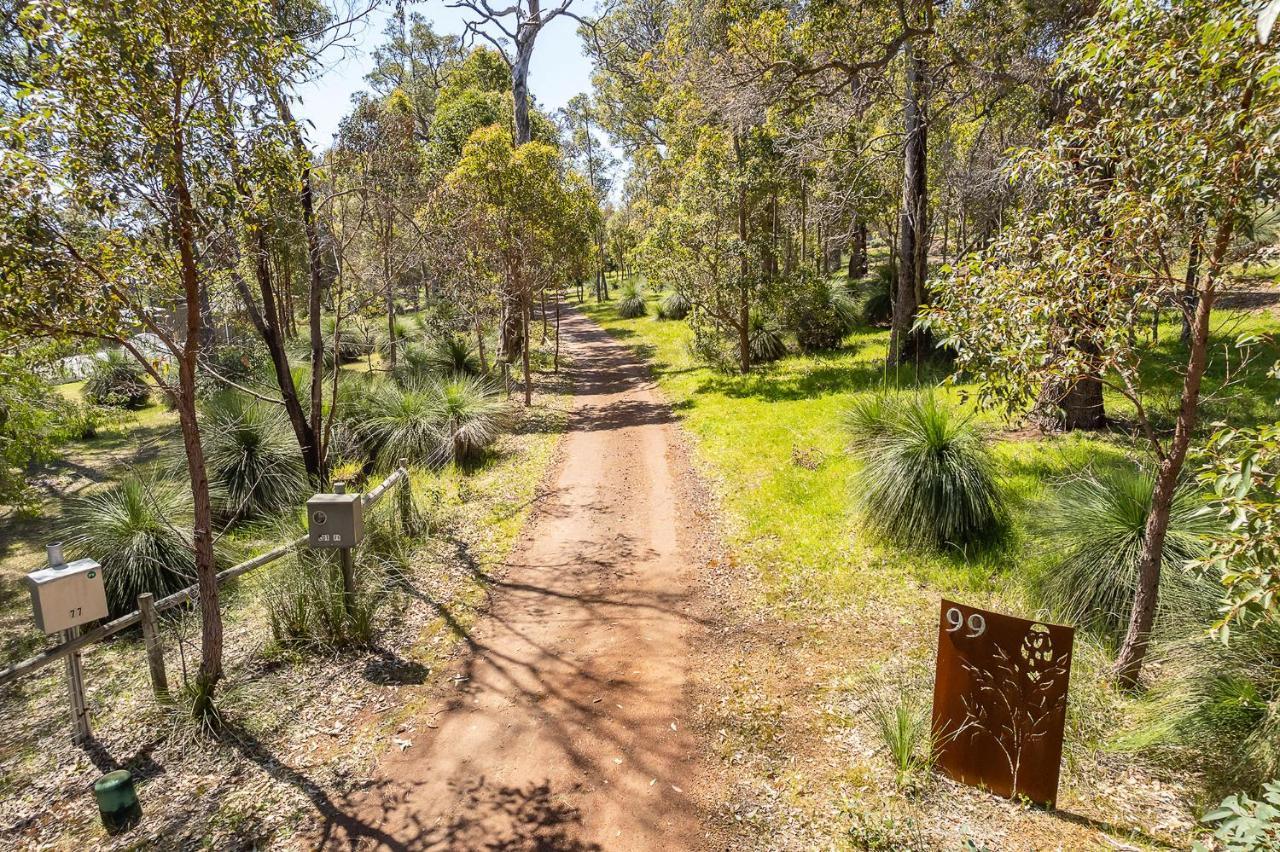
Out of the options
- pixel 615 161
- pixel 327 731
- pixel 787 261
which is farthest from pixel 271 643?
pixel 615 161

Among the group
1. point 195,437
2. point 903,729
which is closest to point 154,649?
point 195,437

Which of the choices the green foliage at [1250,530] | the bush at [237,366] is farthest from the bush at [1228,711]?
the bush at [237,366]

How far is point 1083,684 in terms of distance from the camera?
4.61 meters

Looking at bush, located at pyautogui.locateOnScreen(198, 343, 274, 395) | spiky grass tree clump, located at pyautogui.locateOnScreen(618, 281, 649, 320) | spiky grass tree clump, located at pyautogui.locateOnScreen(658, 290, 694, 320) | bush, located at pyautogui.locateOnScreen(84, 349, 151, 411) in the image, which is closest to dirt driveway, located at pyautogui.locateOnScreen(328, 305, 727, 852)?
bush, located at pyautogui.locateOnScreen(198, 343, 274, 395)

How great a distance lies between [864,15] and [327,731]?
41.7ft

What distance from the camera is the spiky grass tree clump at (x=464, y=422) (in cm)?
1095

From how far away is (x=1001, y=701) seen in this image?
388 cm

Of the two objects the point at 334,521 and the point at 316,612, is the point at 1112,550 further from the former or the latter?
the point at 316,612

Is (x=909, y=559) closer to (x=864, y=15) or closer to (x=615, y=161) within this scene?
(x=864, y=15)

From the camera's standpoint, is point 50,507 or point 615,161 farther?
point 615,161

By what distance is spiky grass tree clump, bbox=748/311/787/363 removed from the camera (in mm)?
17109

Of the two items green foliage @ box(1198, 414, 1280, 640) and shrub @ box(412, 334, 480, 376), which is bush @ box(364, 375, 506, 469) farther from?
green foliage @ box(1198, 414, 1280, 640)

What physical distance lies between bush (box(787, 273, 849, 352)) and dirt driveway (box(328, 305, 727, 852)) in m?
9.26

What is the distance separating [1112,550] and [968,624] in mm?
2132
